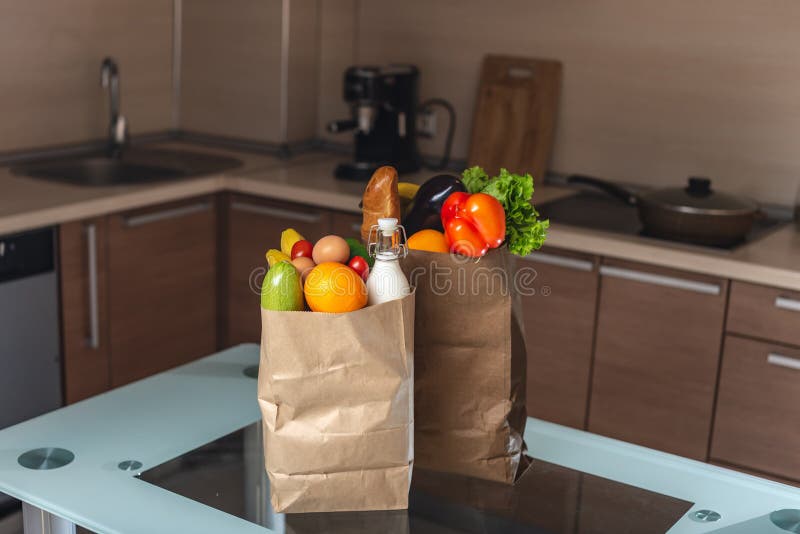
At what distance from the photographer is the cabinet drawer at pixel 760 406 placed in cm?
244

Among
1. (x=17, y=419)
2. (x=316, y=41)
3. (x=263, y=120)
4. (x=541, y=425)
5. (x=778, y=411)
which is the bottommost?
Answer: (x=17, y=419)

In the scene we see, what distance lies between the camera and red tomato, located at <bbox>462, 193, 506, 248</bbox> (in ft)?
4.14

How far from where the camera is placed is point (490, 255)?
1.28 m

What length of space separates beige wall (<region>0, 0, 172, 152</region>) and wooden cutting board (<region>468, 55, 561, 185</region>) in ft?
3.79

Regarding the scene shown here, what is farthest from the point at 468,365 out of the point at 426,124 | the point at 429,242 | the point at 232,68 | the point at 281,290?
the point at 232,68

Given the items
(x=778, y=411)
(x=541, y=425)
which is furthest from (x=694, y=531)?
(x=778, y=411)

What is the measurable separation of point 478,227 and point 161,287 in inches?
77.4

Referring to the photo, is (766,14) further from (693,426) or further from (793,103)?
(693,426)

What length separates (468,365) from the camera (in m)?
1.32

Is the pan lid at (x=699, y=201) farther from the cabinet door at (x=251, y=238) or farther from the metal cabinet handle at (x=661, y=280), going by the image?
A: the cabinet door at (x=251, y=238)

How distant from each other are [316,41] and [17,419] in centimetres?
163

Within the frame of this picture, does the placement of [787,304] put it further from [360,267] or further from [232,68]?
[232,68]

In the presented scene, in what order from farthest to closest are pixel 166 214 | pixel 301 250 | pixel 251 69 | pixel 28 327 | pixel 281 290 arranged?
pixel 251 69, pixel 166 214, pixel 28 327, pixel 301 250, pixel 281 290

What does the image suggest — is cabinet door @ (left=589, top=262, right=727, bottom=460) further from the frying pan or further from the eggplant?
the eggplant
